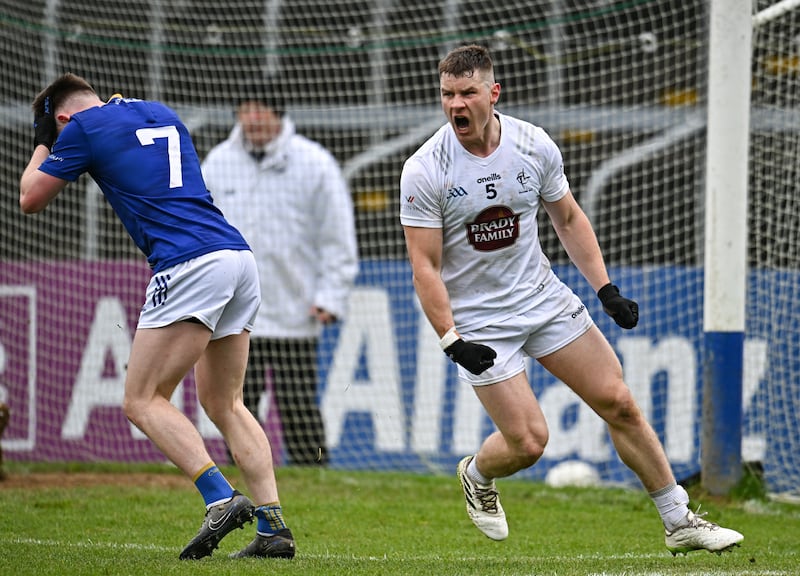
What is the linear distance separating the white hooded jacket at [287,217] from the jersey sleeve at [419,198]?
3745 millimetres

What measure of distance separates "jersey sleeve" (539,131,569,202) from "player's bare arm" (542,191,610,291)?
0.05 metres

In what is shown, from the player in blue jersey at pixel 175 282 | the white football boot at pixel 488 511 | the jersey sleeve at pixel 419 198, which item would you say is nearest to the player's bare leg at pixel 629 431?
the white football boot at pixel 488 511

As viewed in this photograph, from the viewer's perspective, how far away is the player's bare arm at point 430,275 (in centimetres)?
591

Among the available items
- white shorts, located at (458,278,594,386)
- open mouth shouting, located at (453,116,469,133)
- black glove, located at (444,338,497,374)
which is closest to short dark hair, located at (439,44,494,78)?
open mouth shouting, located at (453,116,469,133)

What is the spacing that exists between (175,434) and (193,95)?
6665 millimetres

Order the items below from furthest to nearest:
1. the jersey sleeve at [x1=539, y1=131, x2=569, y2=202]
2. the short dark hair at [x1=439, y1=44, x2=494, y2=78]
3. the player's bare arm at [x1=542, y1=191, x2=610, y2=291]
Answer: the player's bare arm at [x1=542, y1=191, x2=610, y2=291], the jersey sleeve at [x1=539, y1=131, x2=569, y2=202], the short dark hair at [x1=439, y1=44, x2=494, y2=78]

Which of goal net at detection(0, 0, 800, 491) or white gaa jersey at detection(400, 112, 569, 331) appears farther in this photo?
goal net at detection(0, 0, 800, 491)

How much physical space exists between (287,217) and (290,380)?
4.08ft

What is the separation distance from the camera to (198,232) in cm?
582

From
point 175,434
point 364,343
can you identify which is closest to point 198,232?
point 175,434

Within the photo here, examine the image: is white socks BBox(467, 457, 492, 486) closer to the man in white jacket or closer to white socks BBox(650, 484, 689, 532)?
white socks BBox(650, 484, 689, 532)

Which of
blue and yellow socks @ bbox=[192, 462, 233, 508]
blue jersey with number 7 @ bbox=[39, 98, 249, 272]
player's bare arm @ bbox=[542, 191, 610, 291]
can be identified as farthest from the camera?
player's bare arm @ bbox=[542, 191, 610, 291]

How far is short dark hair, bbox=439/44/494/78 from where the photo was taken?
19.3 feet

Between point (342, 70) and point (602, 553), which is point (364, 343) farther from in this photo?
point (602, 553)
